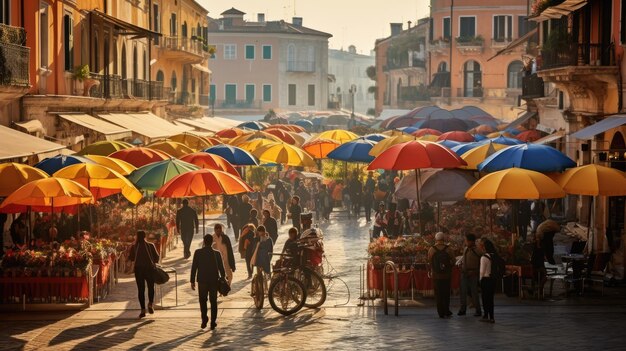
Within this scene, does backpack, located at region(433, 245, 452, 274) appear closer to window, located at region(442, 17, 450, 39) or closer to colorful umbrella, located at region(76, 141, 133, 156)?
colorful umbrella, located at region(76, 141, 133, 156)

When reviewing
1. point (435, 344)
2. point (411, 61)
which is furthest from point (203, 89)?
point (435, 344)

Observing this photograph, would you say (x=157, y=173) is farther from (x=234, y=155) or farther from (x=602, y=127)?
(x=602, y=127)

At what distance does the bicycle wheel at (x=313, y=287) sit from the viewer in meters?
20.2

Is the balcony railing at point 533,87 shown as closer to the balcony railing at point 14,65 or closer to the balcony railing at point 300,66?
the balcony railing at point 14,65

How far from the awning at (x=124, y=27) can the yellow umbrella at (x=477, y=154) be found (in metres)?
14.2

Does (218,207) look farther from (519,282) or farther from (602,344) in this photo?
(602,344)

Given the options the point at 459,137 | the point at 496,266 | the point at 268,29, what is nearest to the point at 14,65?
the point at 496,266

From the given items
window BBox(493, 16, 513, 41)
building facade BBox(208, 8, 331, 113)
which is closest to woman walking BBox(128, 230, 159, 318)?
window BBox(493, 16, 513, 41)

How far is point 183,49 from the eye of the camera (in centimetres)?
5919

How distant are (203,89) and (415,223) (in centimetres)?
4331

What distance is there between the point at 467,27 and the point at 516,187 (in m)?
56.5

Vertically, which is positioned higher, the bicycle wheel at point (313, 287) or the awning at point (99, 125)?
the awning at point (99, 125)

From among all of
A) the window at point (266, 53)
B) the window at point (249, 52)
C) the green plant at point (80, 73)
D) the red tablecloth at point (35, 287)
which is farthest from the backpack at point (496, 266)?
the window at point (266, 53)

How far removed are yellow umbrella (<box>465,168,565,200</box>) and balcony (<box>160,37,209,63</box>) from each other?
36161 mm
